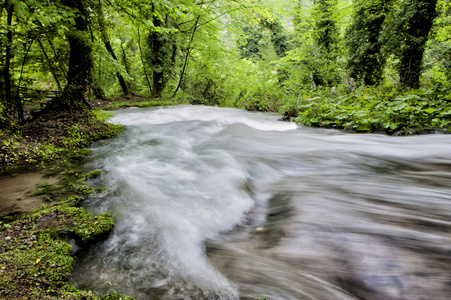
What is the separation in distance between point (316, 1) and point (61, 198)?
17.8 metres

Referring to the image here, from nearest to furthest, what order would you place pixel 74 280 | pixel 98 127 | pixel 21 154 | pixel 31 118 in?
1. pixel 74 280
2. pixel 21 154
3. pixel 31 118
4. pixel 98 127

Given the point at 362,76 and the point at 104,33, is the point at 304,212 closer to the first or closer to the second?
the point at 104,33

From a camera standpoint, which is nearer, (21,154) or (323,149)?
(21,154)

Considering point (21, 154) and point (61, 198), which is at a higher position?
point (21, 154)

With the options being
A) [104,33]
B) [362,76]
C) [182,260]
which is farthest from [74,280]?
[362,76]

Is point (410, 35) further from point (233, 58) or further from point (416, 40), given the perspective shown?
point (233, 58)

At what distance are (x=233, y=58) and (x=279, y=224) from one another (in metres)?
15.3

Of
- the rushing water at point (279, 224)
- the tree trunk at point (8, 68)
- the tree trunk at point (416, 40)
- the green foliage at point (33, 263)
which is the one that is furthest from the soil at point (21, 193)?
the tree trunk at point (416, 40)

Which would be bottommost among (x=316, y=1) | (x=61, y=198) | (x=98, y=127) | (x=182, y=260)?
(x=182, y=260)

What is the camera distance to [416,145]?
162 inches

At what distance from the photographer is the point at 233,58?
15.8 meters

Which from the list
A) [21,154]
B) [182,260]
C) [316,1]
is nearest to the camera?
[182,260]

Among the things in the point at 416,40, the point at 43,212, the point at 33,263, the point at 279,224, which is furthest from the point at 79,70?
the point at 416,40

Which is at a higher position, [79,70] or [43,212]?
[79,70]
